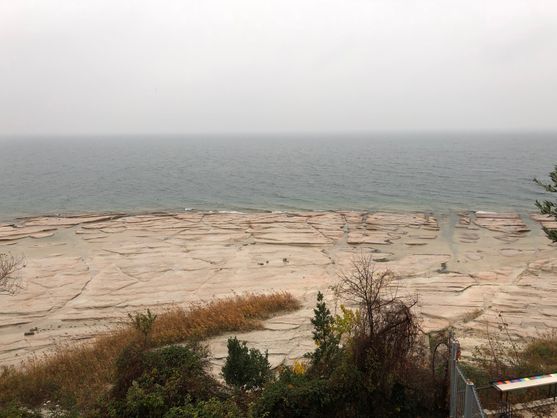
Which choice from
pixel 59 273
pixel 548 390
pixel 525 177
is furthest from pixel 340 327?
pixel 525 177

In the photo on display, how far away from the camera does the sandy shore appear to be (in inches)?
732

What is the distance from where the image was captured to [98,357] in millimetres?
13828

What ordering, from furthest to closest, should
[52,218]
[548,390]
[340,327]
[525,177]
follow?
1. [525,177]
2. [52,218]
3. [340,327]
4. [548,390]

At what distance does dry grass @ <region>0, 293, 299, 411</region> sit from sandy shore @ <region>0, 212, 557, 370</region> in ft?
3.49

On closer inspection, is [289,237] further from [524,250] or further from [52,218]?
[52,218]

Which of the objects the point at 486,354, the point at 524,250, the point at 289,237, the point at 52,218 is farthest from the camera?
the point at 52,218

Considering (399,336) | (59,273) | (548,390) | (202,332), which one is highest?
(399,336)

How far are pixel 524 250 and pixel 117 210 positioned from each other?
134ft

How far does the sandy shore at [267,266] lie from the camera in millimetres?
18595

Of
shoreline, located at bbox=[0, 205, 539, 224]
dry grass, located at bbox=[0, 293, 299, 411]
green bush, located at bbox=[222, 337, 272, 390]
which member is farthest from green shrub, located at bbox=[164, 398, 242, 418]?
shoreline, located at bbox=[0, 205, 539, 224]

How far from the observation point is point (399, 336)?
9273mm

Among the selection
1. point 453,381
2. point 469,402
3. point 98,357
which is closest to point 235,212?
point 98,357

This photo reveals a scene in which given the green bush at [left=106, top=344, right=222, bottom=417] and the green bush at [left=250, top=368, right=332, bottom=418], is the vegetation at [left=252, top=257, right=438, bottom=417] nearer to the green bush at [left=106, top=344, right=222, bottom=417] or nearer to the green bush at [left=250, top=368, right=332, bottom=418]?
the green bush at [left=250, top=368, right=332, bottom=418]

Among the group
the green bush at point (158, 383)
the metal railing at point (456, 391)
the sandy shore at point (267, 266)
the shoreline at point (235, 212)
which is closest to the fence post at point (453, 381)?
the metal railing at point (456, 391)
